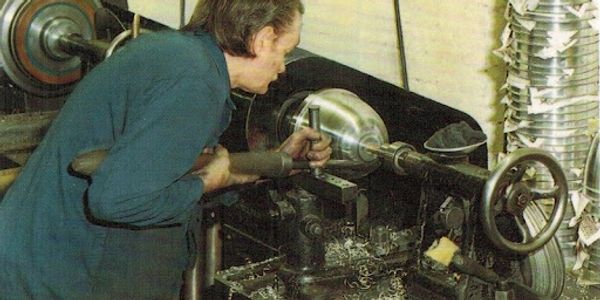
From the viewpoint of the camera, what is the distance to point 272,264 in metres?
2.04

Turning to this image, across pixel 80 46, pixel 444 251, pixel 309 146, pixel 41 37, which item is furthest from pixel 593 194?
pixel 41 37

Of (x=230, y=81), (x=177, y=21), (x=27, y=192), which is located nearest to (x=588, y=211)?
(x=230, y=81)

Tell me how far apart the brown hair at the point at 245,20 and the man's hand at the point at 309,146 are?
0.34m

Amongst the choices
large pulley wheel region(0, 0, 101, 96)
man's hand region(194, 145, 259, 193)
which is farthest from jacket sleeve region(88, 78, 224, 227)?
large pulley wheel region(0, 0, 101, 96)

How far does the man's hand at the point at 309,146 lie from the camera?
1.90 meters

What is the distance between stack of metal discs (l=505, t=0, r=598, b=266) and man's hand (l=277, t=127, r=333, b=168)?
45 centimetres

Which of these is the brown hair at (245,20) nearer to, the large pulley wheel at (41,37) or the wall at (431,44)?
the wall at (431,44)

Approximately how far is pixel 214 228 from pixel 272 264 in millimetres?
576

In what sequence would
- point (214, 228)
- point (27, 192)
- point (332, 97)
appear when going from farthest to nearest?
point (214, 228) < point (332, 97) < point (27, 192)

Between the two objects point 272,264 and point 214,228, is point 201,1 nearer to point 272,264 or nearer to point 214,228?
point 272,264

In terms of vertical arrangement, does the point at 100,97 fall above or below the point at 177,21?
above

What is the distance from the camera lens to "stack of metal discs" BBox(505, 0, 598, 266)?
1853 mm

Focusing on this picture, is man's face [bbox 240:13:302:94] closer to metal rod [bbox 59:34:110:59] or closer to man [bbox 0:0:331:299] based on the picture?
man [bbox 0:0:331:299]

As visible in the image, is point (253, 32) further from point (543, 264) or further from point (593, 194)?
point (593, 194)
